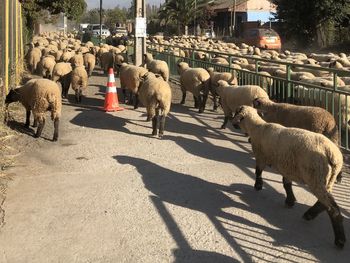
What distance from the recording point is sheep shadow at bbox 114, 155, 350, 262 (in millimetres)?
4547

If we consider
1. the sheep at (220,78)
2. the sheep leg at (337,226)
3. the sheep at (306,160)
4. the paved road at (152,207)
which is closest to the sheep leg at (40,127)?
the paved road at (152,207)

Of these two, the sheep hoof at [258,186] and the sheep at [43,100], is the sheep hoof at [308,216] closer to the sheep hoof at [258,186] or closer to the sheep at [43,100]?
the sheep hoof at [258,186]

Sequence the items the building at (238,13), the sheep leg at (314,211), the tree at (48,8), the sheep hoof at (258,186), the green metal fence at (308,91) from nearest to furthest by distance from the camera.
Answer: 1. the sheep leg at (314,211)
2. the sheep hoof at (258,186)
3. the green metal fence at (308,91)
4. the tree at (48,8)
5. the building at (238,13)

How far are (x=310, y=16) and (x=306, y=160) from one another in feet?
124

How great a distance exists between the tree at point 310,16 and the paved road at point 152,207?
33.1m

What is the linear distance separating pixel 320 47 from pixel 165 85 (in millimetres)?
34761

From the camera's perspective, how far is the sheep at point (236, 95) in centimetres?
914

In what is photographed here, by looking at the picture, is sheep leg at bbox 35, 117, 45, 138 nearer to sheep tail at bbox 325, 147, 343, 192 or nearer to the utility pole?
sheep tail at bbox 325, 147, 343, 192

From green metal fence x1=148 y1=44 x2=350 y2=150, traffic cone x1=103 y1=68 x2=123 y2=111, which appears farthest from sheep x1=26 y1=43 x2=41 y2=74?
green metal fence x1=148 y1=44 x2=350 y2=150

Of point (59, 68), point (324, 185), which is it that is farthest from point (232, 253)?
point (59, 68)

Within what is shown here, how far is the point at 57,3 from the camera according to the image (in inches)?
1266

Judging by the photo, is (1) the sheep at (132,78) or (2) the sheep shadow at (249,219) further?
(1) the sheep at (132,78)

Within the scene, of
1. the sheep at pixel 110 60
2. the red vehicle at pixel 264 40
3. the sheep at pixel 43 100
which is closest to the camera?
the sheep at pixel 43 100

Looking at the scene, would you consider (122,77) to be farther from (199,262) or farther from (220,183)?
(199,262)
